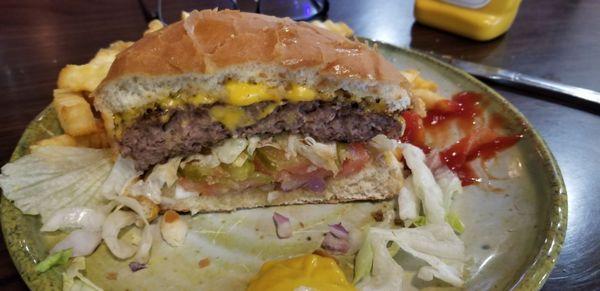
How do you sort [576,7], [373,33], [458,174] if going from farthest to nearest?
[576,7], [373,33], [458,174]

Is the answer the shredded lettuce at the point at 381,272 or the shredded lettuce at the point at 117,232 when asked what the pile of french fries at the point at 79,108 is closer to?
the shredded lettuce at the point at 117,232

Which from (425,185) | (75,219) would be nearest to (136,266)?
(75,219)

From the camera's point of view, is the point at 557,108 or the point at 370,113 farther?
the point at 557,108

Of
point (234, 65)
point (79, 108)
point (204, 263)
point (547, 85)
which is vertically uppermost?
point (234, 65)

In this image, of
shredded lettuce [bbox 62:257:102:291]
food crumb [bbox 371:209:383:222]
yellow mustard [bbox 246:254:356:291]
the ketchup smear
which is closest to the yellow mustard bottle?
the ketchup smear

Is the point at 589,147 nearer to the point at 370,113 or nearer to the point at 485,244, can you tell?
the point at 485,244

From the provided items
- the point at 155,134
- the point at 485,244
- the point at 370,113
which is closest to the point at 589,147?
the point at 485,244

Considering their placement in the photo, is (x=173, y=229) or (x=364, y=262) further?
(x=173, y=229)

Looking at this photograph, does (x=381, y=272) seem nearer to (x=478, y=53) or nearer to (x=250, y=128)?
(x=250, y=128)
